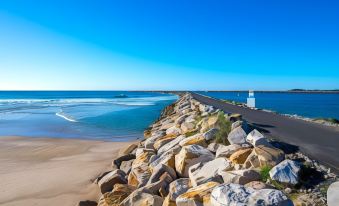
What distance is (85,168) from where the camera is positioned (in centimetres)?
1062

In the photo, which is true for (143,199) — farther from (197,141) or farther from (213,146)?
(197,141)

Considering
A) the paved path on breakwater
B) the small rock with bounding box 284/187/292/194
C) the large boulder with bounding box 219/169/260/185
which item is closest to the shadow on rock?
the paved path on breakwater

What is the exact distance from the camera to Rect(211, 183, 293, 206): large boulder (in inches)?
158

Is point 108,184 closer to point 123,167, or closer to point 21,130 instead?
point 123,167

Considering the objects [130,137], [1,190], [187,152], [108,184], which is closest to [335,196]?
[187,152]

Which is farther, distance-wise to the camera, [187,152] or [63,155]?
[63,155]

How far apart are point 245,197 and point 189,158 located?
3.11m

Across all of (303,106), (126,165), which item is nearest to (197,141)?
(126,165)

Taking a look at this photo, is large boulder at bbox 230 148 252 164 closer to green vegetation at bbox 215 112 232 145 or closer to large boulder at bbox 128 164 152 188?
green vegetation at bbox 215 112 232 145

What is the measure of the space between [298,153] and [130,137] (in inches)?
468

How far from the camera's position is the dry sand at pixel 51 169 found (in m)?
8.04

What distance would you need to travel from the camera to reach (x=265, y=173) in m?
5.26

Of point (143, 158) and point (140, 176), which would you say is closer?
point (140, 176)

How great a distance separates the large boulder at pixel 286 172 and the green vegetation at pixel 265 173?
0.10 metres
